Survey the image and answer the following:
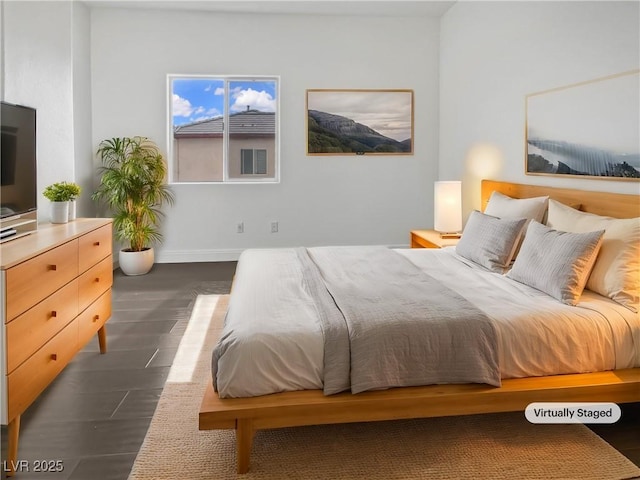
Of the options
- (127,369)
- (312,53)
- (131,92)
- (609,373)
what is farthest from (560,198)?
(131,92)

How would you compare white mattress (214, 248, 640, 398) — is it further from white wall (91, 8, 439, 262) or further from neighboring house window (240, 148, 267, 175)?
neighboring house window (240, 148, 267, 175)

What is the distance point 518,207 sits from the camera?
143 inches

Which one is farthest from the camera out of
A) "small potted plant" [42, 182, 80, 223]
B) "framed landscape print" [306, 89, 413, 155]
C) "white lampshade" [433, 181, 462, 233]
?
"framed landscape print" [306, 89, 413, 155]

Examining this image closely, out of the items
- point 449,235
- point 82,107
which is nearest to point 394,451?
point 449,235

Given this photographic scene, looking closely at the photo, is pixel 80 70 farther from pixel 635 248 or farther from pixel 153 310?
pixel 635 248

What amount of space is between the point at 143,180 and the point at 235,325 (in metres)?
3.70

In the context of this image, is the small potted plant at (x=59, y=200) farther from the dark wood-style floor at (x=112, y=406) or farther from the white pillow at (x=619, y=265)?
the white pillow at (x=619, y=265)

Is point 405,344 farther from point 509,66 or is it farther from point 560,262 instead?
point 509,66

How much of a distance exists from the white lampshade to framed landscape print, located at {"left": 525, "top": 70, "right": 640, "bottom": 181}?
33.3 inches

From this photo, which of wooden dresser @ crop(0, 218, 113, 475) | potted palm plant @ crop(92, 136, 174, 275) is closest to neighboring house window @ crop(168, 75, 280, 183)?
potted palm plant @ crop(92, 136, 174, 275)

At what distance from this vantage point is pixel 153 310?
13.7 ft

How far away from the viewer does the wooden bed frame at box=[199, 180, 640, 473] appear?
2.01 metres

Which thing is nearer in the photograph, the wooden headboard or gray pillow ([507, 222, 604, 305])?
gray pillow ([507, 222, 604, 305])

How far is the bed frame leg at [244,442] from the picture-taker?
Result: 79.0 inches
